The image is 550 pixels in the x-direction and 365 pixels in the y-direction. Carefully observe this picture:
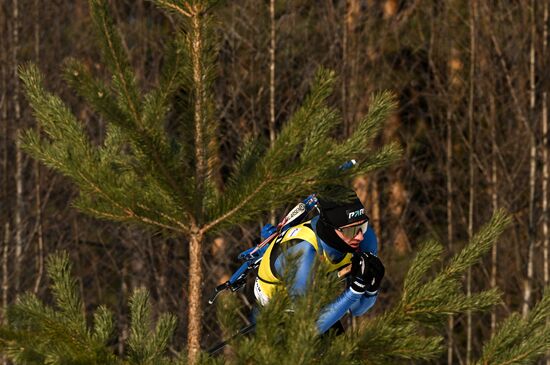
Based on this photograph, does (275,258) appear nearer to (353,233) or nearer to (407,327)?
(353,233)

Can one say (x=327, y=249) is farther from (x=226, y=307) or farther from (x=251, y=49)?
(x=251, y=49)

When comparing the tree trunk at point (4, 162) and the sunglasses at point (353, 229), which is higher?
the sunglasses at point (353, 229)

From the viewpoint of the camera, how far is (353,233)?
411 cm

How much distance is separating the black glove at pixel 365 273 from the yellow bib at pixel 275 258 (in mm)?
115

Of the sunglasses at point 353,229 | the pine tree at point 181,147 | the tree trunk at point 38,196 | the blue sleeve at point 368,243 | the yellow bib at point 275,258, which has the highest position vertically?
the pine tree at point 181,147

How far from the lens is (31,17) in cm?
1498

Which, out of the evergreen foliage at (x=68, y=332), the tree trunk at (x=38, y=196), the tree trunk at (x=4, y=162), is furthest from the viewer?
the tree trunk at (x=38, y=196)

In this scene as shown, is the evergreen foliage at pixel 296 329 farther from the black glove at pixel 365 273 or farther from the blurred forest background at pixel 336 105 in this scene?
the blurred forest background at pixel 336 105

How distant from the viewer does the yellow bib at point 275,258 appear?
412 centimetres

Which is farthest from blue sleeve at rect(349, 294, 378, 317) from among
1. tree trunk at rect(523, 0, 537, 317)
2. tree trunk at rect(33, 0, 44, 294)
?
tree trunk at rect(33, 0, 44, 294)

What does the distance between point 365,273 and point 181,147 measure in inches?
Answer: 37.0

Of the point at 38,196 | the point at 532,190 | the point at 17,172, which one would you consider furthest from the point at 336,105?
the point at 17,172

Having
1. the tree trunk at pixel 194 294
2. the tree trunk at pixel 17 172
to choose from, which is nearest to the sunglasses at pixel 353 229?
the tree trunk at pixel 194 294

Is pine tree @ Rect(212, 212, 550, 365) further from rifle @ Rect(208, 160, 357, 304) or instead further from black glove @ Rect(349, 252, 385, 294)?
rifle @ Rect(208, 160, 357, 304)
